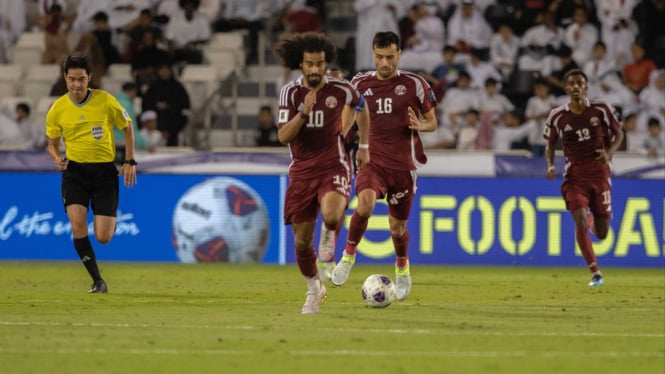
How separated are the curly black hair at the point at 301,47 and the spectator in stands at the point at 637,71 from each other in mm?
13271

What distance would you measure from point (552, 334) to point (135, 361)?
3.26 meters

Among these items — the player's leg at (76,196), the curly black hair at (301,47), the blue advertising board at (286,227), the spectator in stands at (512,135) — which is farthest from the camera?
the spectator in stands at (512,135)

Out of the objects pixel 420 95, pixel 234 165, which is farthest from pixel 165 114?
pixel 420 95

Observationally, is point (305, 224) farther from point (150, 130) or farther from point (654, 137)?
point (654, 137)

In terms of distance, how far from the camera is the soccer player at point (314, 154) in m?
11.9

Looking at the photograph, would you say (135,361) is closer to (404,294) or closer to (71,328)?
(71,328)

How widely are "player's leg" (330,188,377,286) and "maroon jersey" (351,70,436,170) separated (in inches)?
Result: 14.7

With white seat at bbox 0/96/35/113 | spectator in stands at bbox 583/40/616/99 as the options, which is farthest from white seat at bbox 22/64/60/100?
spectator in stands at bbox 583/40/616/99

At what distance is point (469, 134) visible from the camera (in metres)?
22.9

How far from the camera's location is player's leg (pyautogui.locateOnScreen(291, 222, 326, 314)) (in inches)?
472

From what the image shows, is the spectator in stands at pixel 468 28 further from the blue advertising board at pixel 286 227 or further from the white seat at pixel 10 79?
the white seat at pixel 10 79

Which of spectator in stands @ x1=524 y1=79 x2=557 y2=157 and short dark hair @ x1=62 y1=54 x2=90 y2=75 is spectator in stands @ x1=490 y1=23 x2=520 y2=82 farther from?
short dark hair @ x1=62 y1=54 x2=90 y2=75

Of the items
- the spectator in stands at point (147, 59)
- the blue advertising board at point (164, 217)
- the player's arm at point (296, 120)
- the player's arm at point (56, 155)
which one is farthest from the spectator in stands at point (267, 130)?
the player's arm at point (296, 120)

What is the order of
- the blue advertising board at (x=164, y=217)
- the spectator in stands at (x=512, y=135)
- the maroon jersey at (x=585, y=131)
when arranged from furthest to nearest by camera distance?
the spectator in stands at (x=512, y=135), the blue advertising board at (x=164, y=217), the maroon jersey at (x=585, y=131)
